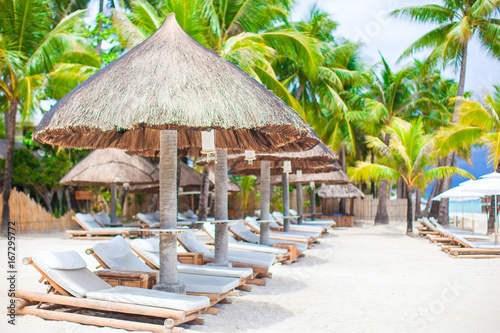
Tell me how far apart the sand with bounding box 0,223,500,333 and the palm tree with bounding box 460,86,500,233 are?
569cm

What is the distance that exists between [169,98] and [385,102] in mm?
19903

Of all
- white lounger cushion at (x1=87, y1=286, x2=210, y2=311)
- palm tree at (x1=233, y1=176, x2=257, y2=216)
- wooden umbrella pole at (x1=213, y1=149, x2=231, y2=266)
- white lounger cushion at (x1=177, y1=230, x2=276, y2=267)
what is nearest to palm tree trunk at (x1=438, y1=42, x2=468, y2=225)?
palm tree at (x1=233, y1=176, x2=257, y2=216)

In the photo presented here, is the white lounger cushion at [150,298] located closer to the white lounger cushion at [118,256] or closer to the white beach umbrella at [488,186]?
the white lounger cushion at [118,256]

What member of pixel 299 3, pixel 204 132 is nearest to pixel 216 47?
pixel 299 3

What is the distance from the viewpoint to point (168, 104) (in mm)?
4340

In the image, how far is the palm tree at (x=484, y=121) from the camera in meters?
13.9

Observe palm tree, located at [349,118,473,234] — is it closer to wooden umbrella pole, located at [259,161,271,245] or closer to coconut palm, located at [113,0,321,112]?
coconut palm, located at [113,0,321,112]

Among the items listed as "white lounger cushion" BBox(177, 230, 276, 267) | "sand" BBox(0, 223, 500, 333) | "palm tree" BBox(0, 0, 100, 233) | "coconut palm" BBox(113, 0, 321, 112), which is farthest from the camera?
"palm tree" BBox(0, 0, 100, 233)

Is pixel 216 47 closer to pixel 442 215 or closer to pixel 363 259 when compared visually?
pixel 363 259

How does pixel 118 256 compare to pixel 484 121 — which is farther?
pixel 484 121

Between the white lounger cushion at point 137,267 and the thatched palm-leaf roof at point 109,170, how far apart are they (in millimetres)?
8377

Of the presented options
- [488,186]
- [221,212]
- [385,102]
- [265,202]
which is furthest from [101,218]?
[385,102]

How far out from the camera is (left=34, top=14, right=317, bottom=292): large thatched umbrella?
172 inches

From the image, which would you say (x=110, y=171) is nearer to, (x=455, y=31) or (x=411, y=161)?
(x=411, y=161)
